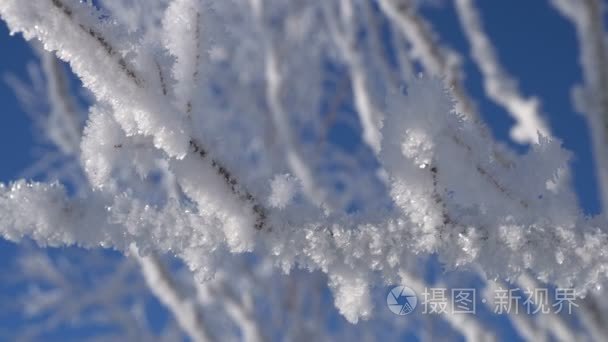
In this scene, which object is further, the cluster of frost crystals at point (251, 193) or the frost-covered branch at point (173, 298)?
the frost-covered branch at point (173, 298)

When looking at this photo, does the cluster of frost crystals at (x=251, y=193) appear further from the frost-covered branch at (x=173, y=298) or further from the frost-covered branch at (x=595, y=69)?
the frost-covered branch at (x=173, y=298)

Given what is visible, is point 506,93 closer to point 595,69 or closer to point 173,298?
point 595,69

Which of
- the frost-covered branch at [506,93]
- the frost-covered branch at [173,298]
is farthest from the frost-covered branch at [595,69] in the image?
the frost-covered branch at [173,298]

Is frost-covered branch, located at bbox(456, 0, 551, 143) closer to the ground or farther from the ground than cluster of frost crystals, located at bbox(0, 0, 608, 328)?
farther from the ground

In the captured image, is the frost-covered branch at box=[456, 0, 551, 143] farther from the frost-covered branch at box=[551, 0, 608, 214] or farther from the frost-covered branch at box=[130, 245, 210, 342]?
the frost-covered branch at box=[130, 245, 210, 342]

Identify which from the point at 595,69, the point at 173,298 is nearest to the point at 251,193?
the point at 595,69

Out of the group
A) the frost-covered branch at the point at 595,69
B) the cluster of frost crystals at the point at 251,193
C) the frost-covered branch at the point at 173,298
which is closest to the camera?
the cluster of frost crystals at the point at 251,193

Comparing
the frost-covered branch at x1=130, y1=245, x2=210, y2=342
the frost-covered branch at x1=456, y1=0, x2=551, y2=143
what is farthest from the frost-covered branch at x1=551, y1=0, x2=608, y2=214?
the frost-covered branch at x1=130, y1=245, x2=210, y2=342

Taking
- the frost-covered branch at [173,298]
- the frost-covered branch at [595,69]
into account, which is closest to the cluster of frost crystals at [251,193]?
the frost-covered branch at [595,69]

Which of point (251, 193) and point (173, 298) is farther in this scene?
point (173, 298)

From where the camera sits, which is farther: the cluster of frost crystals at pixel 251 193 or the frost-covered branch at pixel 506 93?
the frost-covered branch at pixel 506 93

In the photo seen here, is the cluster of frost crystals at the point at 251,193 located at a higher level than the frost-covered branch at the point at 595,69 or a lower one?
lower

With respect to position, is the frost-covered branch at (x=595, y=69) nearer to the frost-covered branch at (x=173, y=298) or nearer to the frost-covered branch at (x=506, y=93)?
the frost-covered branch at (x=506, y=93)

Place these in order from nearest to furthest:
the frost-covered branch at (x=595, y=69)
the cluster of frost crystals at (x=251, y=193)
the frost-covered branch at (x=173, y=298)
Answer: the cluster of frost crystals at (x=251, y=193) → the frost-covered branch at (x=595, y=69) → the frost-covered branch at (x=173, y=298)
